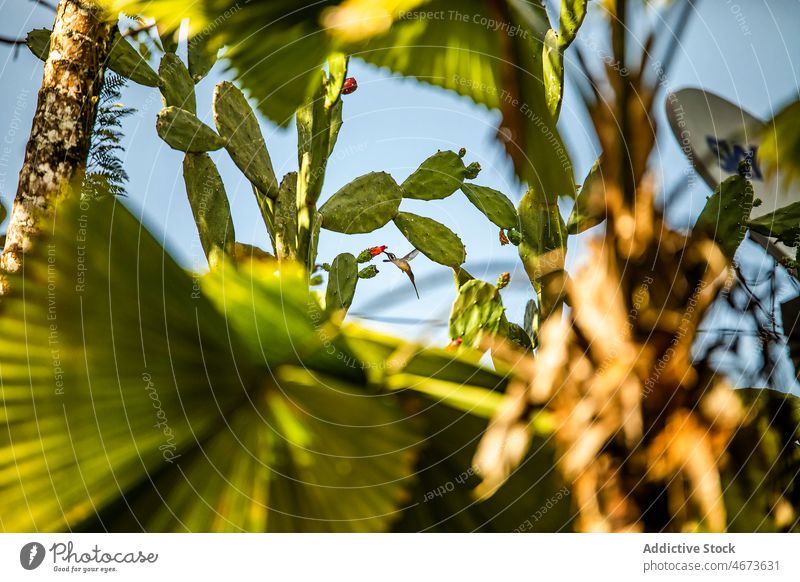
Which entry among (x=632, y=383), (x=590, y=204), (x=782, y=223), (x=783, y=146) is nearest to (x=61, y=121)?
(x=590, y=204)

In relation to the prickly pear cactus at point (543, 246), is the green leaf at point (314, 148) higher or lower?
higher

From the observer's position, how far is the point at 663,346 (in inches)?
41.0

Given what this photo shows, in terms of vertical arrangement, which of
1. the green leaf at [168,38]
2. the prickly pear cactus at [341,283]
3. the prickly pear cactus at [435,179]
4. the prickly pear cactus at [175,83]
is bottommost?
the prickly pear cactus at [341,283]

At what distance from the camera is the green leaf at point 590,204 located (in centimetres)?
116

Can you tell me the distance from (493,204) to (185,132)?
549 mm

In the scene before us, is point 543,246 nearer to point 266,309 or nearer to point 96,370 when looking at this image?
point 266,309

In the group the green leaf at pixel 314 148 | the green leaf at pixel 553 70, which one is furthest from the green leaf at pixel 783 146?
the green leaf at pixel 314 148

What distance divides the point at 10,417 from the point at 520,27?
1.10m

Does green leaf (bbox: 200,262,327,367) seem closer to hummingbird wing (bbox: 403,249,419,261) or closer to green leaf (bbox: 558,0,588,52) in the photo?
hummingbird wing (bbox: 403,249,419,261)

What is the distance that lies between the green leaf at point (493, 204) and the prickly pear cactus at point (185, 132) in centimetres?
46

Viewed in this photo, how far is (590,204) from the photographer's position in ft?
3.91

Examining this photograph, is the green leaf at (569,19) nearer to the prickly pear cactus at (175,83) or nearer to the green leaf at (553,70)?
the green leaf at (553,70)
